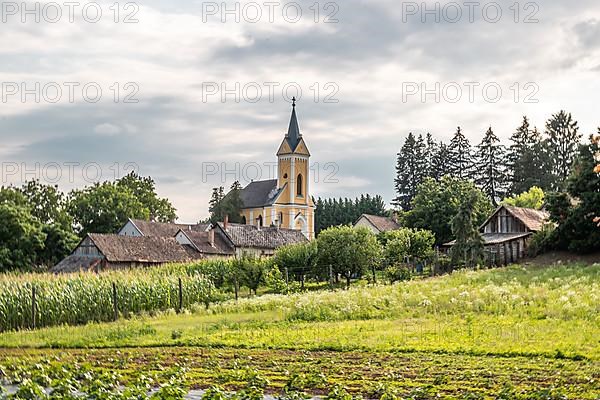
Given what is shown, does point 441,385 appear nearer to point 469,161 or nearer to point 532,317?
point 532,317

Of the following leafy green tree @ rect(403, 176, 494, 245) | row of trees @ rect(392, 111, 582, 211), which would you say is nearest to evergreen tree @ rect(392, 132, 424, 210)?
row of trees @ rect(392, 111, 582, 211)

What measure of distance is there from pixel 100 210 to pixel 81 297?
60.8 m

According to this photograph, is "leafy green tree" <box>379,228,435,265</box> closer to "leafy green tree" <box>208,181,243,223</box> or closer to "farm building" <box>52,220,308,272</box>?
"farm building" <box>52,220,308,272</box>

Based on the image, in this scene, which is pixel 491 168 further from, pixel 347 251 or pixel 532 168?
pixel 347 251

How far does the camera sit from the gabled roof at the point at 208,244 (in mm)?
75438

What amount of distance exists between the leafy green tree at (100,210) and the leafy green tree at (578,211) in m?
50.0

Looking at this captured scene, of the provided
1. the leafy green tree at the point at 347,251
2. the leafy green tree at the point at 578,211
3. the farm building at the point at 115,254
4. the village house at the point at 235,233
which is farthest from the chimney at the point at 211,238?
the leafy green tree at the point at 578,211

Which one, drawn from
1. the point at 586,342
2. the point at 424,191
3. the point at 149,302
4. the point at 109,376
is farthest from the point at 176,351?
the point at 424,191

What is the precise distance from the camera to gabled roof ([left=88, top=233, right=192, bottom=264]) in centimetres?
6338

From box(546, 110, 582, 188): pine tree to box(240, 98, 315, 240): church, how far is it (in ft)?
122

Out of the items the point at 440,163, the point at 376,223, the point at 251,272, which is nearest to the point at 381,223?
the point at 376,223

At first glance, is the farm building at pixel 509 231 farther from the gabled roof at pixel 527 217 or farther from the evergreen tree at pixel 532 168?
the evergreen tree at pixel 532 168

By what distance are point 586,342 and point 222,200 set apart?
97661 millimetres

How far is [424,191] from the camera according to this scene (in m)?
80.9
